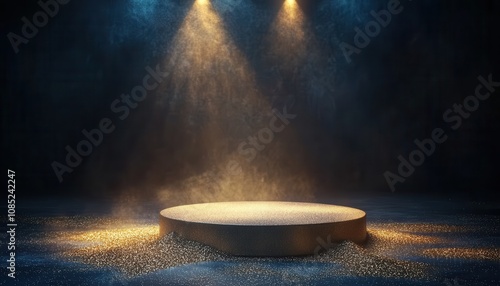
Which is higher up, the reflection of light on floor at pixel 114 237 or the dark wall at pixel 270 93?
the dark wall at pixel 270 93

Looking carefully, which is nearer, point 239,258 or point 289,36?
point 239,258

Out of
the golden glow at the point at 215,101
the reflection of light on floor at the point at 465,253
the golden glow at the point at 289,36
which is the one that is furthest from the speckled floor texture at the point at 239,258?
the golden glow at the point at 289,36

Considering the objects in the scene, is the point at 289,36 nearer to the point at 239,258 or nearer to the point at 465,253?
the point at 465,253

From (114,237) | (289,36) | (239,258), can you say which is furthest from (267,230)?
(289,36)

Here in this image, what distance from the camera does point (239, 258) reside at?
199 inches

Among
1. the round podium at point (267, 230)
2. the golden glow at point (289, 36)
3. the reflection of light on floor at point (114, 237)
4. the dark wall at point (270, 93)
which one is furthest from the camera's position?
the golden glow at point (289, 36)

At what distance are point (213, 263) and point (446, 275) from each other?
2.06 metres

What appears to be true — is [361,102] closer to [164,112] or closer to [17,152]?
[164,112]

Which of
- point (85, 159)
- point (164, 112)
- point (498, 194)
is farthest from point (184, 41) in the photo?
point (498, 194)

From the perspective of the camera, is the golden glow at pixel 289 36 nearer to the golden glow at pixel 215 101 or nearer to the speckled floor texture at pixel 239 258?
the golden glow at pixel 215 101

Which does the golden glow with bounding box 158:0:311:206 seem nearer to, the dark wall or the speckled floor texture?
the dark wall

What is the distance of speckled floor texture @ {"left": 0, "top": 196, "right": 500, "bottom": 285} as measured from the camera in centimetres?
436

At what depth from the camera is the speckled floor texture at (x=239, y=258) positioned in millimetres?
4363

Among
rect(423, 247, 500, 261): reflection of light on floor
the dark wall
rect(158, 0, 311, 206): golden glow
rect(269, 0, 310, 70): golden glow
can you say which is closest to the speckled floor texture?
rect(423, 247, 500, 261): reflection of light on floor
